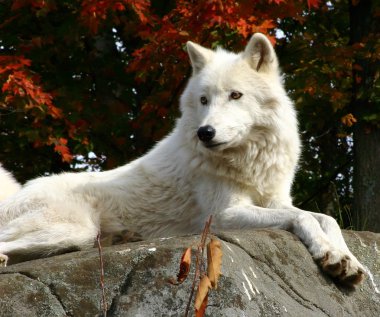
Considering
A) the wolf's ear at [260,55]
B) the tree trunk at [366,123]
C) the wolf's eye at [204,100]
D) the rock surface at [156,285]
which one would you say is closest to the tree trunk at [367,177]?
the tree trunk at [366,123]

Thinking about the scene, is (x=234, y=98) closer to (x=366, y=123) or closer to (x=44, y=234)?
(x=44, y=234)

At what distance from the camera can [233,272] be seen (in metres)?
4.14

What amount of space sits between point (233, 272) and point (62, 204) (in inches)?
80.5

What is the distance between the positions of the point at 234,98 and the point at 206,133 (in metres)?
0.52

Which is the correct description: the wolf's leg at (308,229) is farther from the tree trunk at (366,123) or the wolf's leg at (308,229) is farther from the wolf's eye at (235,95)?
the tree trunk at (366,123)

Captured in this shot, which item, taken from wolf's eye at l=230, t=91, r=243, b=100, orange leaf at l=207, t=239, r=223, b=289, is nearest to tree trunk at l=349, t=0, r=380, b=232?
wolf's eye at l=230, t=91, r=243, b=100

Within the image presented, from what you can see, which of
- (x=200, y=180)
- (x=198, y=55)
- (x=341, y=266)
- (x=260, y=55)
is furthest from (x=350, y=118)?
(x=341, y=266)

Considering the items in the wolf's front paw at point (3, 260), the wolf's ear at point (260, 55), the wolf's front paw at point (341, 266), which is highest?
the wolf's ear at point (260, 55)

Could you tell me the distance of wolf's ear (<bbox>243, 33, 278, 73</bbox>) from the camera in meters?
5.98

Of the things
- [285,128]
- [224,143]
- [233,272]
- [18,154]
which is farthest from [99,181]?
[18,154]

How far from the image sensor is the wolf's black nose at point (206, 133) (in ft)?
17.7

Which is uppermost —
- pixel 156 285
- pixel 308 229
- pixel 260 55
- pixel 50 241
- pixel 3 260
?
pixel 260 55

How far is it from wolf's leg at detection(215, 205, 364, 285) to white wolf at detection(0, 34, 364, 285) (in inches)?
0.5

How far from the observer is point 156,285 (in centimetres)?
397
